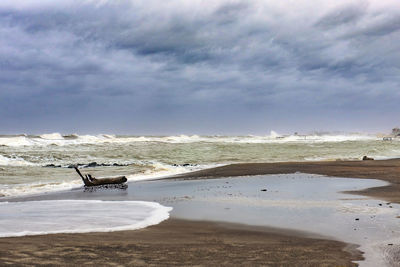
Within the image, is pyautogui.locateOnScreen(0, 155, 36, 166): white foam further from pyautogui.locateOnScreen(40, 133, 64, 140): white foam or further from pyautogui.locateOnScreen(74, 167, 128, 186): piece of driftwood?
pyautogui.locateOnScreen(40, 133, 64, 140): white foam

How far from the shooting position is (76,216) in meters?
11.4

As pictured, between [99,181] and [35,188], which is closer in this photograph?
[35,188]

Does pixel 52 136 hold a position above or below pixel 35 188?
above

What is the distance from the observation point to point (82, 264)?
625 centimetres

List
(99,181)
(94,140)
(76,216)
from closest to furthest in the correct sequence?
1. (76,216)
2. (99,181)
3. (94,140)

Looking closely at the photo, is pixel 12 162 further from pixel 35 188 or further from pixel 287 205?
pixel 287 205

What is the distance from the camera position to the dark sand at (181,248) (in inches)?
259

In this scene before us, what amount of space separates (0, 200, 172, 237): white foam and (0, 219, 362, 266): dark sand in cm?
85

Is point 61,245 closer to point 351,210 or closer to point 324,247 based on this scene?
point 324,247

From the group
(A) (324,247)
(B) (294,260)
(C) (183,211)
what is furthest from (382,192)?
(B) (294,260)

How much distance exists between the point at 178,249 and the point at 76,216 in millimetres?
4874

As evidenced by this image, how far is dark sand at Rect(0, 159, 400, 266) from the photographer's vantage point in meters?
6.57

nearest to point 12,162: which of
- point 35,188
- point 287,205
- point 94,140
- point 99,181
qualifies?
point 35,188

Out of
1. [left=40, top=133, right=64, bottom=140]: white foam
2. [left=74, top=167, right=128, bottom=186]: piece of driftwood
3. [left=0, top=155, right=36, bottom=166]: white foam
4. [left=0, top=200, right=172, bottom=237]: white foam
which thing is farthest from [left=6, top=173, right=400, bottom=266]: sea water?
[left=40, top=133, right=64, bottom=140]: white foam
